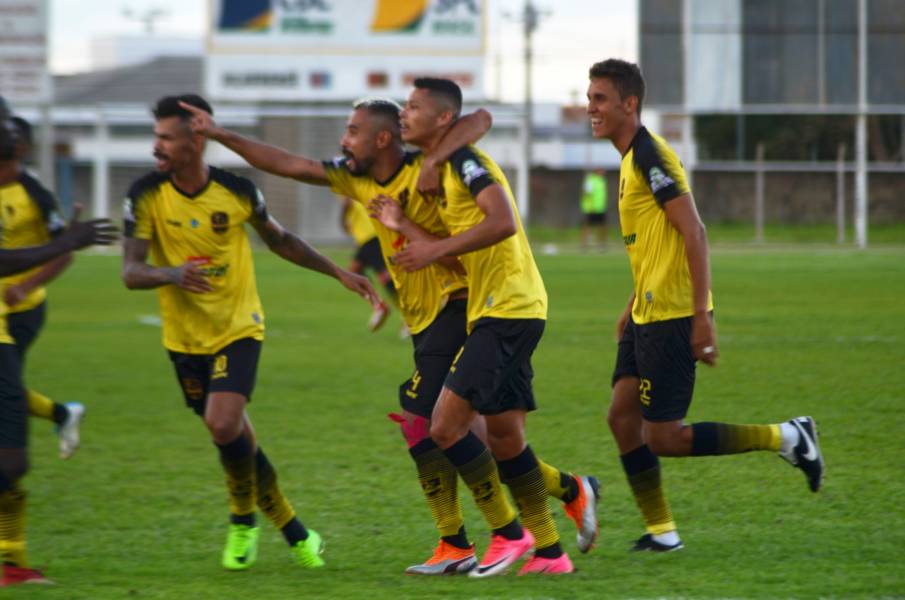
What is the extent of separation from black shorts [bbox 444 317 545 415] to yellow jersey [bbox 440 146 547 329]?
0.17ft

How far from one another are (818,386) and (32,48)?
17.2 m

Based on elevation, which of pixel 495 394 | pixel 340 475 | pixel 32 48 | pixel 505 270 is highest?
pixel 32 48

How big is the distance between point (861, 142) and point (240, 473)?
29.9m

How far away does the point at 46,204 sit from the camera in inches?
296

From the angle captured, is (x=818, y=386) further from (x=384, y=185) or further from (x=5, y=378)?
(x=5, y=378)

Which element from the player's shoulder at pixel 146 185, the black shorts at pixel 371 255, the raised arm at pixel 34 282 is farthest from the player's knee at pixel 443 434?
the black shorts at pixel 371 255

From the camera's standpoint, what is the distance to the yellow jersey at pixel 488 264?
5961 mm

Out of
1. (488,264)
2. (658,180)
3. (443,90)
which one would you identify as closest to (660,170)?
(658,180)

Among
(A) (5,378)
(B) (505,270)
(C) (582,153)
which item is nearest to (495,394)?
(B) (505,270)

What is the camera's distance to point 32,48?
24500 millimetres

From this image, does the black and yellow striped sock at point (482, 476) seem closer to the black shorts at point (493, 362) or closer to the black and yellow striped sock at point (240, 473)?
the black shorts at point (493, 362)

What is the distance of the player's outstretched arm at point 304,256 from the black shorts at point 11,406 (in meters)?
1.35

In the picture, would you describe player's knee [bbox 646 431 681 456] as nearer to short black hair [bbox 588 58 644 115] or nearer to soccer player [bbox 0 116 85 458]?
short black hair [bbox 588 58 644 115]

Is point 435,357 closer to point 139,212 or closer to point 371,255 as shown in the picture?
point 139,212
